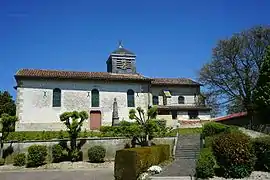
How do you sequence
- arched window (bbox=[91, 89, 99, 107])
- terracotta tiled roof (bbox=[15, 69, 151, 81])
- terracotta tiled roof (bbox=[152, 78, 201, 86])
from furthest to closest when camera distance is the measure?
terracotta tiled roof (bbox=[152, 78, 201, 86]) → arched window (bbox=[91, 89, 99, 107]) → terracotta tiled roof (bbox=[15, 69, 151, 81])

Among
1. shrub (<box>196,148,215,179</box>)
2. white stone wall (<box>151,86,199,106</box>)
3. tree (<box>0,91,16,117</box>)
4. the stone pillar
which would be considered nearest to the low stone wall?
the stone pillar

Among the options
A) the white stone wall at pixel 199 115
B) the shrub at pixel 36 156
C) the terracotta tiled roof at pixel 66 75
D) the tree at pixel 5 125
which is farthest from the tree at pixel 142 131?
the white stone wall at pixel 199 115

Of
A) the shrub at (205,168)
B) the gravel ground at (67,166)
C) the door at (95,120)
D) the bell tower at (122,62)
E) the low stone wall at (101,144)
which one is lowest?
the gravel ground at (67,166)

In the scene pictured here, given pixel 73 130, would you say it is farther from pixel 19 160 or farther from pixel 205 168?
pixel 205 168

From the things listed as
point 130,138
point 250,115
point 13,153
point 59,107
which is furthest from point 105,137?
point 250,115

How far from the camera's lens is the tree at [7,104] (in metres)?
45.4

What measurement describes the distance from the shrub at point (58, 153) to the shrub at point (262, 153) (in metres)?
14.5

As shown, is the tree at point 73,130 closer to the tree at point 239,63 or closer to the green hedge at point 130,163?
the green hedge at point 130,163

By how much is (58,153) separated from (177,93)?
22.1 metres

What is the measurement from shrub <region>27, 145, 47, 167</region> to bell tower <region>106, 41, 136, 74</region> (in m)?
19.4

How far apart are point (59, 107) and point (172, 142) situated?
14.2m

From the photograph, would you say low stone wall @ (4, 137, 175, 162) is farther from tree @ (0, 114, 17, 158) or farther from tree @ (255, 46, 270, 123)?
tree @ (255, 46, 270, 123)

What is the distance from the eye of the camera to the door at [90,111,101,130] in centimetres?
3512

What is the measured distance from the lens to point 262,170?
1524cm
